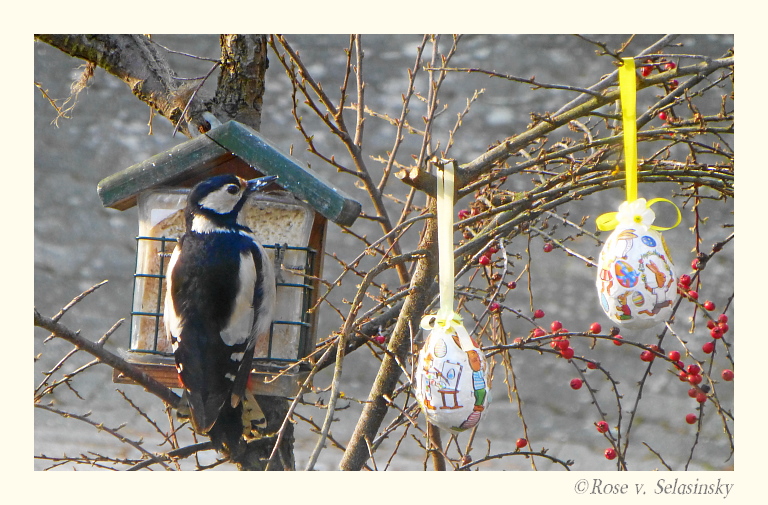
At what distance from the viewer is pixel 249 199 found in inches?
45.7

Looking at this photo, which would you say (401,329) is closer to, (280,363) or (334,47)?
(280,363)

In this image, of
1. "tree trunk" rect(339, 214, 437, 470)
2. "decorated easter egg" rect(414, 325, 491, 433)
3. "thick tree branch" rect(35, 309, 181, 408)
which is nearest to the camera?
"decorated easter egg" rect(414, 325, 491, 433)

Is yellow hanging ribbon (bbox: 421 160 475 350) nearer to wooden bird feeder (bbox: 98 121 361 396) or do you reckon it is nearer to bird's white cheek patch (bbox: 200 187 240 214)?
wooden bird feeder (bbox: 98 121 361 396)

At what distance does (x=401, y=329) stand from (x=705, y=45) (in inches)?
58.6

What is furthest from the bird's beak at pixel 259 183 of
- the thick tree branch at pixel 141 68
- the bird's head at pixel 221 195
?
the thick tree branch at pixel 141 68

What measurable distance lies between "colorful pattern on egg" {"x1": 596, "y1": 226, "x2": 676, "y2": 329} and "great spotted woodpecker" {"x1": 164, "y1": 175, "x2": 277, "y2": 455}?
0.51m

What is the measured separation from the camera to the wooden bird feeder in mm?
1136

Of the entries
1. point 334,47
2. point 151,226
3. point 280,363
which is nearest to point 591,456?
point 334,47

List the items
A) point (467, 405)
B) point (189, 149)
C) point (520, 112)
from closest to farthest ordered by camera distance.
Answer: point (467, 405) < point (189, 149) < point (520, 112)

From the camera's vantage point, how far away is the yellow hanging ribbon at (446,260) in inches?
39.7

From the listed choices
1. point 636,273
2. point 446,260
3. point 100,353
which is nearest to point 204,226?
point 100,353

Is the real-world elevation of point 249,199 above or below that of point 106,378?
above

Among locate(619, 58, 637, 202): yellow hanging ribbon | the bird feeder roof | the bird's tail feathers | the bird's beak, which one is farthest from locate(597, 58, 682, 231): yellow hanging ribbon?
the bird's tail feathers

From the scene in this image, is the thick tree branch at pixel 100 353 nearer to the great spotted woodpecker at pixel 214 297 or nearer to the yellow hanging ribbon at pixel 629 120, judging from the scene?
the great spotted woodpecker at pixel 214 297
